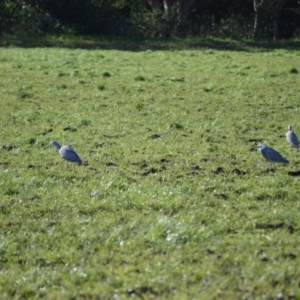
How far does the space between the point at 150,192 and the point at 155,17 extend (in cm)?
3155

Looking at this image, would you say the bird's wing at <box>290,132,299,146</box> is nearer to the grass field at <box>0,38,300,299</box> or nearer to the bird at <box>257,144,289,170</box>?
the grass field at <box>0,38,300,299</box>

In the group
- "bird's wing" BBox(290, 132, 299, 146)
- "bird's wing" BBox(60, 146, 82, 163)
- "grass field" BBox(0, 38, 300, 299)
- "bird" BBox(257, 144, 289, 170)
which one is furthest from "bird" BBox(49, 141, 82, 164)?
"bird's wing" BBox(290, 132, 299, 146)

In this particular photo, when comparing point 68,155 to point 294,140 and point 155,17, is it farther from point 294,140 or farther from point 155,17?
point 155,17

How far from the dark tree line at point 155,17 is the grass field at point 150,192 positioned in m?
18.8

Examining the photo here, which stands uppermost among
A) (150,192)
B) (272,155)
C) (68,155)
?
(272,155)

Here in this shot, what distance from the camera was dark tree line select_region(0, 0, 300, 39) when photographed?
39.3 metres

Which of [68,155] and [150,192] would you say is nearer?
[150,192]

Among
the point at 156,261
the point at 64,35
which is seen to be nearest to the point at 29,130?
the point at 156,261

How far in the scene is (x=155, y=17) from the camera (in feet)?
133

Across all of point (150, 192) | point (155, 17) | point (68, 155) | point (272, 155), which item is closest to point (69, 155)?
point (68, 155)

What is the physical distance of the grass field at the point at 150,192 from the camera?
7172 millimetres

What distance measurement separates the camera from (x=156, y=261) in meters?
7.51

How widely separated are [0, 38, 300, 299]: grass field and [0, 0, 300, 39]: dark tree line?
61.8 ft

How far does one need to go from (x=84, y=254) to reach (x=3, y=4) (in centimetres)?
3795
